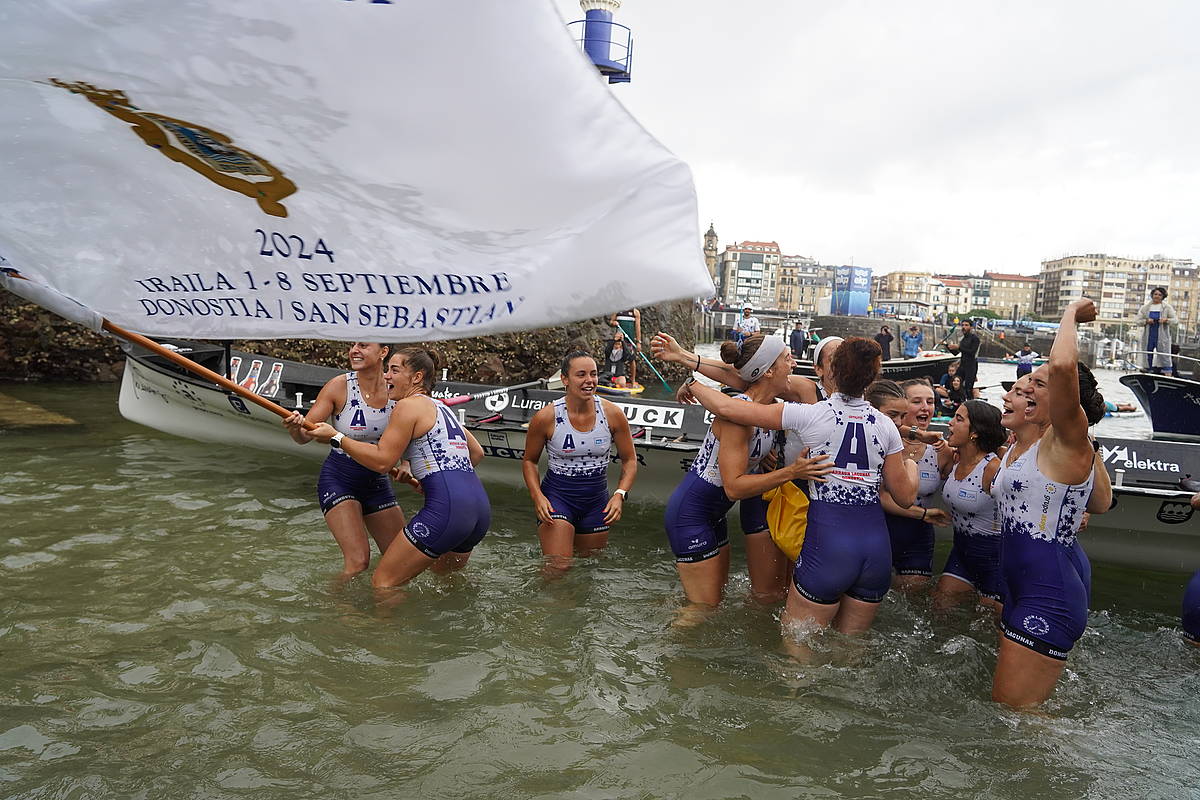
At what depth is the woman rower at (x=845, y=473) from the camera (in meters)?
4.42

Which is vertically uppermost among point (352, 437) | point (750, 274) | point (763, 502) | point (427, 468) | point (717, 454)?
point (750, 274)

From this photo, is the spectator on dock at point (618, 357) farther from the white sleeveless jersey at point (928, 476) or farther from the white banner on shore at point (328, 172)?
the white banner on shore at point (328, 172)

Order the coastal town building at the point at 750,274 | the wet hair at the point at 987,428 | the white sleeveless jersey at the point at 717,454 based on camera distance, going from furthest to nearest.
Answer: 1. the coastal town building at the point at 750,274
2. the wet hair at the point at 987,428
3. the white sleeveless jersey at the point at 717,454

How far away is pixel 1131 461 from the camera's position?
8406mm

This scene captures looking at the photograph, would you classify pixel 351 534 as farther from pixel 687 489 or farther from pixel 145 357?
pixel 145 357

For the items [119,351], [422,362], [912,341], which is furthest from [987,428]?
[912,341]

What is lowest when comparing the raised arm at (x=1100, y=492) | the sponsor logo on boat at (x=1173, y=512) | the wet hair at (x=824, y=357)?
the sponsor logo on boat at (x=1173, y=512)

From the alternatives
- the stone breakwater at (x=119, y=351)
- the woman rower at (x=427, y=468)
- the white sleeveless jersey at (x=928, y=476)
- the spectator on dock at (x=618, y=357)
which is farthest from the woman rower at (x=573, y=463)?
the spectator on dock at (x=618, y=357)

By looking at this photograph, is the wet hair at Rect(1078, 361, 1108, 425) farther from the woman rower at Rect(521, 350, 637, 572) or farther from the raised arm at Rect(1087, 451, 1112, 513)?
the woman rower at Rect(521, 350, 637, 572)

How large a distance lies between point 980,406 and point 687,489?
1954mm

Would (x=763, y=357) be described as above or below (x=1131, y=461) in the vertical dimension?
above

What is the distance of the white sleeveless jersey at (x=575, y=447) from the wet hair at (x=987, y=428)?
256cm

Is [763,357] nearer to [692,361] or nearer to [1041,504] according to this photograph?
[692,361]

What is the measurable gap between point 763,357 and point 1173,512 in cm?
500
